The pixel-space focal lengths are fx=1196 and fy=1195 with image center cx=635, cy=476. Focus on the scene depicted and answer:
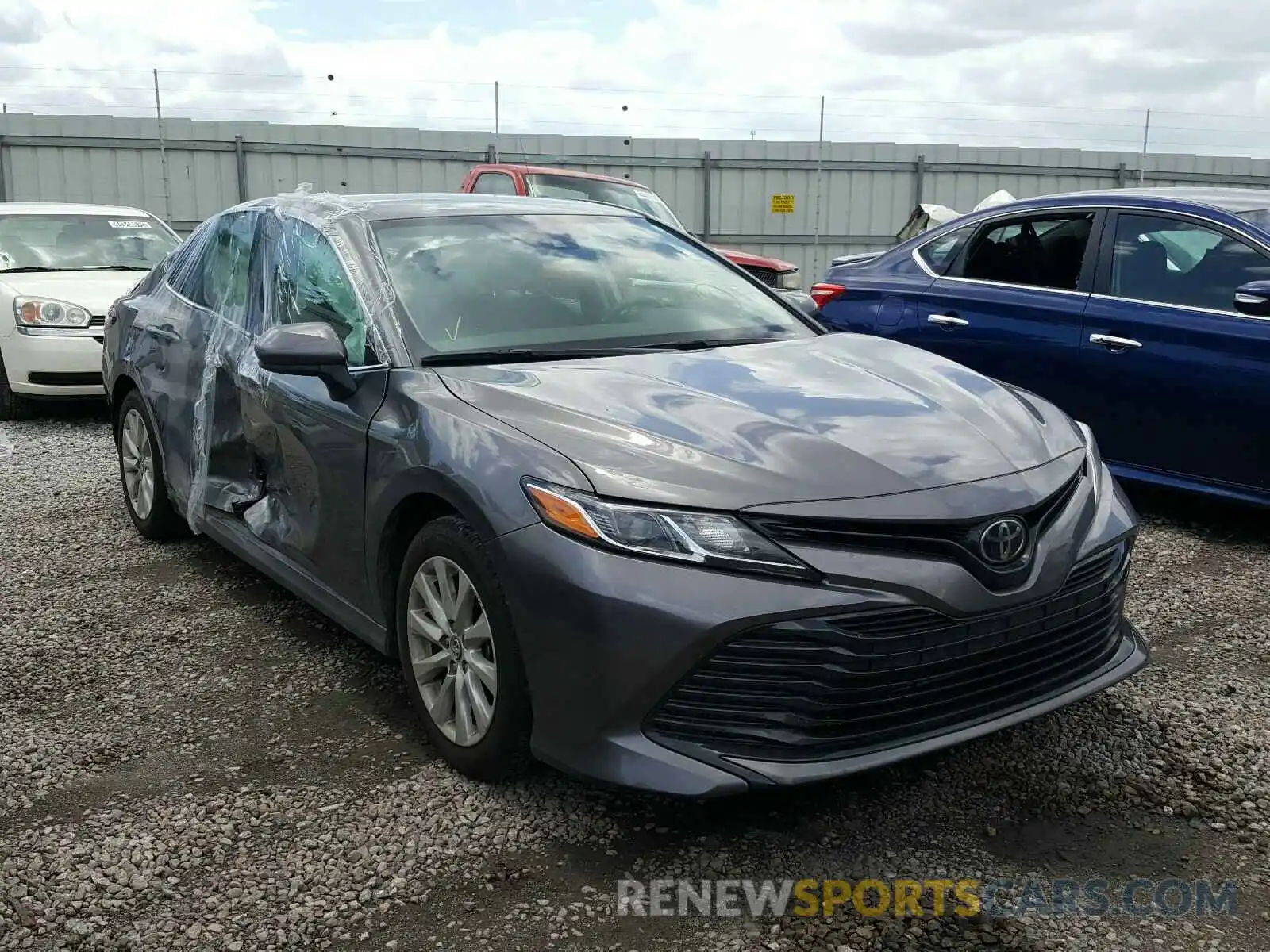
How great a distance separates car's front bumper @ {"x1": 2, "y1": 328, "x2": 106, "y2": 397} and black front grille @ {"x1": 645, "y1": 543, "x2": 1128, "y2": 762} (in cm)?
653

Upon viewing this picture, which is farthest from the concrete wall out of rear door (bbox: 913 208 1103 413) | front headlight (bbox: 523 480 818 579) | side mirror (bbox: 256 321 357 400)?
front headlight (bbox: 523 480 818 579)

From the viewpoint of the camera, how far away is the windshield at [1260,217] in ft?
16.0

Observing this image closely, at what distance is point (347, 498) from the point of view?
3266 millimetres

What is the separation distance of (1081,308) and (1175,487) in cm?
88

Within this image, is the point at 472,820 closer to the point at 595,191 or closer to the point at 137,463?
the point at 137,463

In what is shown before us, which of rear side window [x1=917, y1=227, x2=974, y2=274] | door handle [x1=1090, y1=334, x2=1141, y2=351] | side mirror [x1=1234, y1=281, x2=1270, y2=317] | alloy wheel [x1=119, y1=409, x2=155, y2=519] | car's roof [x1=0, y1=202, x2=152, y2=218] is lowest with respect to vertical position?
alloy wheel [x1=119, y1=409, x2=155, y2=519]

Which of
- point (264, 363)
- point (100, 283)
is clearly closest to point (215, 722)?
point (264, 363)

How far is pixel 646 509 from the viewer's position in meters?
2.47

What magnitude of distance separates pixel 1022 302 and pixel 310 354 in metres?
3.56

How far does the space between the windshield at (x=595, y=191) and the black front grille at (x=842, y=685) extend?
904 centimetres

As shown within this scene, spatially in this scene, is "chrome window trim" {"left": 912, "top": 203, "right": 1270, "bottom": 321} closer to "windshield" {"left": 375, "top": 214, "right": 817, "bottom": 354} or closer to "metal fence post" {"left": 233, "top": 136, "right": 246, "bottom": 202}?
"windshield" {"left": 375, "top": 214, "right": 817, "bottom": 354}

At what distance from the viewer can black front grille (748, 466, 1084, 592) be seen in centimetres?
243

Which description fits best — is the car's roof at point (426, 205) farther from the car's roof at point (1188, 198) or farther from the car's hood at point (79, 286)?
the car's hood at point (79, 286)

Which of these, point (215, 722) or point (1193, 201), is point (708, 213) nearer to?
point (1193, 201)
